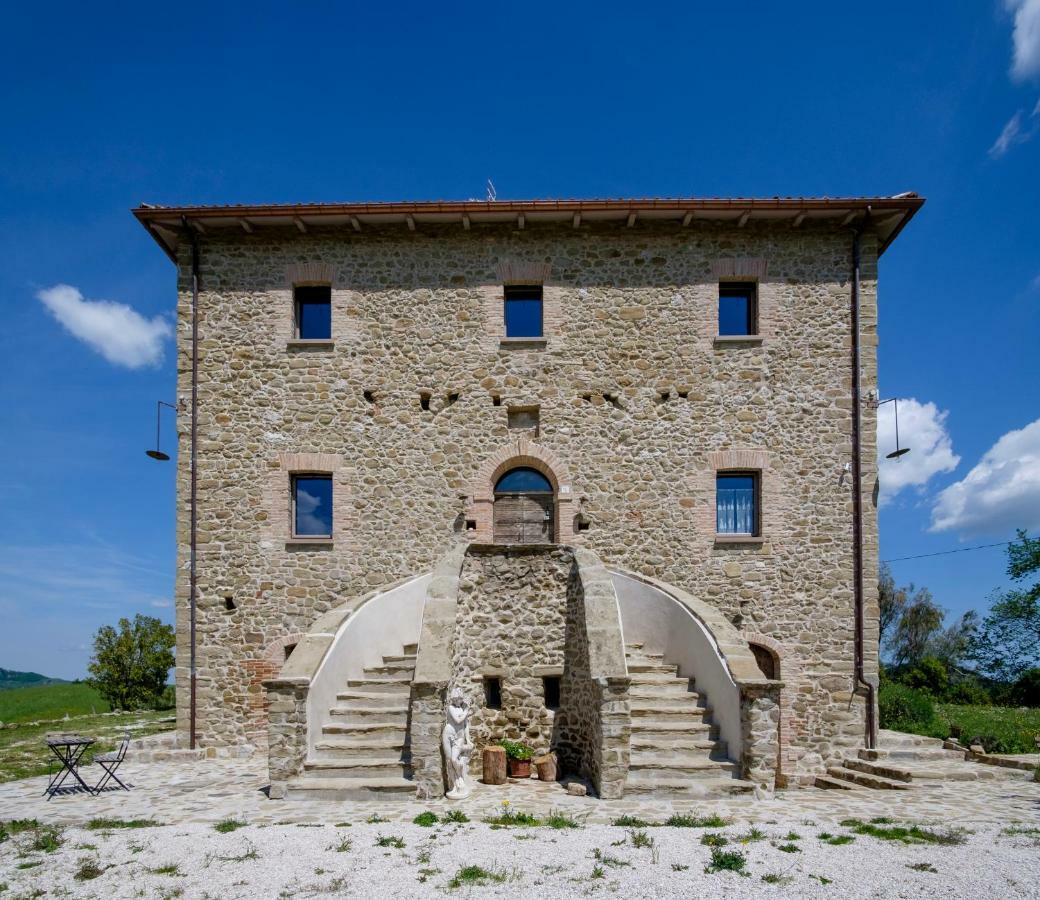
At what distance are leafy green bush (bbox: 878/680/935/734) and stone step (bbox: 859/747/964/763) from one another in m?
2.36

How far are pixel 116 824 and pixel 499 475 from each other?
24.5ft

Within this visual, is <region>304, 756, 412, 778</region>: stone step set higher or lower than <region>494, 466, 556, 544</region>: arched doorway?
lower

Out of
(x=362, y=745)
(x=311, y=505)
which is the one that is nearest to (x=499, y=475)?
(x=311, y=505)

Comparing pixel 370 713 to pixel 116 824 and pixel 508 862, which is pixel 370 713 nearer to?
pixel 116 824

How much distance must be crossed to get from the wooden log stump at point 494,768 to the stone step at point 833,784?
484cm

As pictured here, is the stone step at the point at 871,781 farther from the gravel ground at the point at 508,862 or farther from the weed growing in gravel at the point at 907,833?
the weed growing in gravel at the point at 907,833

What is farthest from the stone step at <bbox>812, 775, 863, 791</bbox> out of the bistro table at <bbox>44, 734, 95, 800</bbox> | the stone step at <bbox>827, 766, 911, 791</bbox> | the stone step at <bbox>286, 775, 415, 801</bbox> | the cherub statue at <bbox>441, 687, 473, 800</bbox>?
the bistro table at <bbox>44, 734, 95, 800</bbox>

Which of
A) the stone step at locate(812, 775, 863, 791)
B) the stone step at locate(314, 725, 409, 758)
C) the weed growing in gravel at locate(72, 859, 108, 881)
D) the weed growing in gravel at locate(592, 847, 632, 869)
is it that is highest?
the stone step at locate(314, 725, 409, 758)

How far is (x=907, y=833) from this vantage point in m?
6.99

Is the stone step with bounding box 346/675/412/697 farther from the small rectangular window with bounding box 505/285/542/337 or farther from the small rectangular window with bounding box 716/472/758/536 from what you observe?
the small rectangular window with bounding box 505/285/542/337

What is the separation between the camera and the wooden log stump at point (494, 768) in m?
9.15

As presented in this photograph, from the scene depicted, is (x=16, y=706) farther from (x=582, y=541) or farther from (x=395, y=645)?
(x=582, y=541)

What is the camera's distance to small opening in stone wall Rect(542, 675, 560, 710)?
1020 centimetres

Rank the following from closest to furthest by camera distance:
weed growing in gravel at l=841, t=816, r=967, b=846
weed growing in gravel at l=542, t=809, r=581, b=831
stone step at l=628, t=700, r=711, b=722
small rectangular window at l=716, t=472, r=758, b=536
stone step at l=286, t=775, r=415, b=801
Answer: weed growing in gravel at l=841, t=816, r=967, b=846 → weed growing in gravel at l=542, t=809, r=581, b=831 → stone step at l=286, t=775, r=415, b=801 → stone step at l=628, t=700, r=711, b=722 → small rectangular window at l=716, t=472, r=758, b=536
